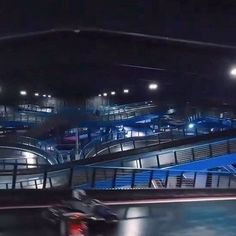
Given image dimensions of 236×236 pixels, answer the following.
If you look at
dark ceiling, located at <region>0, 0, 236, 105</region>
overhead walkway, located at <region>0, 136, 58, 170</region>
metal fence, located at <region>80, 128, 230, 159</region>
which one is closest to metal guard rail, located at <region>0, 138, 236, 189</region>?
dark ceiling, located at <region>0, 0, 236, 105</region>

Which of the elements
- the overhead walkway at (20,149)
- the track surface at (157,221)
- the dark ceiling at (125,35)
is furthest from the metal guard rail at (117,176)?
the overhead walkway at (20,149)

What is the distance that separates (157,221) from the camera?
272 inches

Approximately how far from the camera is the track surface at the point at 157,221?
6.21m

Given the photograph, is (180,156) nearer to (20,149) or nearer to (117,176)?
(117,176)

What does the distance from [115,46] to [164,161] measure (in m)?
7.57

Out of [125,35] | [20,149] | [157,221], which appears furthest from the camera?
[20,149]

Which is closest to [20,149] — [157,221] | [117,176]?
[117,176]

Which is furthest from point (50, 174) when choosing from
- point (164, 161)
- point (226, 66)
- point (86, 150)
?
point (86, 150)

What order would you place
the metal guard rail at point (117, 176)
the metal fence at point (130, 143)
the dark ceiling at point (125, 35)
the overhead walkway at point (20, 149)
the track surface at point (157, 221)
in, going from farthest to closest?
1. the metal fence at point (130, 143)
2. the overhead walkway at point (20, 149)
3. the dark ceiling at point (125, 35)
4. the metal guard rail at point (117, 176)
5. the track surface at point (157, 221)

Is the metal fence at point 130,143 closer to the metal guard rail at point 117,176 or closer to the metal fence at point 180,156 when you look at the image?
the metal guard rail at point 117,176

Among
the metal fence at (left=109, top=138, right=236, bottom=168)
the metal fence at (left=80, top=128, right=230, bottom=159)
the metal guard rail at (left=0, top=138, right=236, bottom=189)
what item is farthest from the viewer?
the metal fence at (left=80, top=128, right=230, bottom=159)

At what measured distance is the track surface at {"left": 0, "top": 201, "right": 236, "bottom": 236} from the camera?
20.4 ft

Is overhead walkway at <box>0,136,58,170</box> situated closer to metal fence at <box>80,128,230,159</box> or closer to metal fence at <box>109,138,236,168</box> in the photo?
metal fence at <box>80,128,230,159</box>

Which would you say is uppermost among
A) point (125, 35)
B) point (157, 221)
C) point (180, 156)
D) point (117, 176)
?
point (125, 35)
